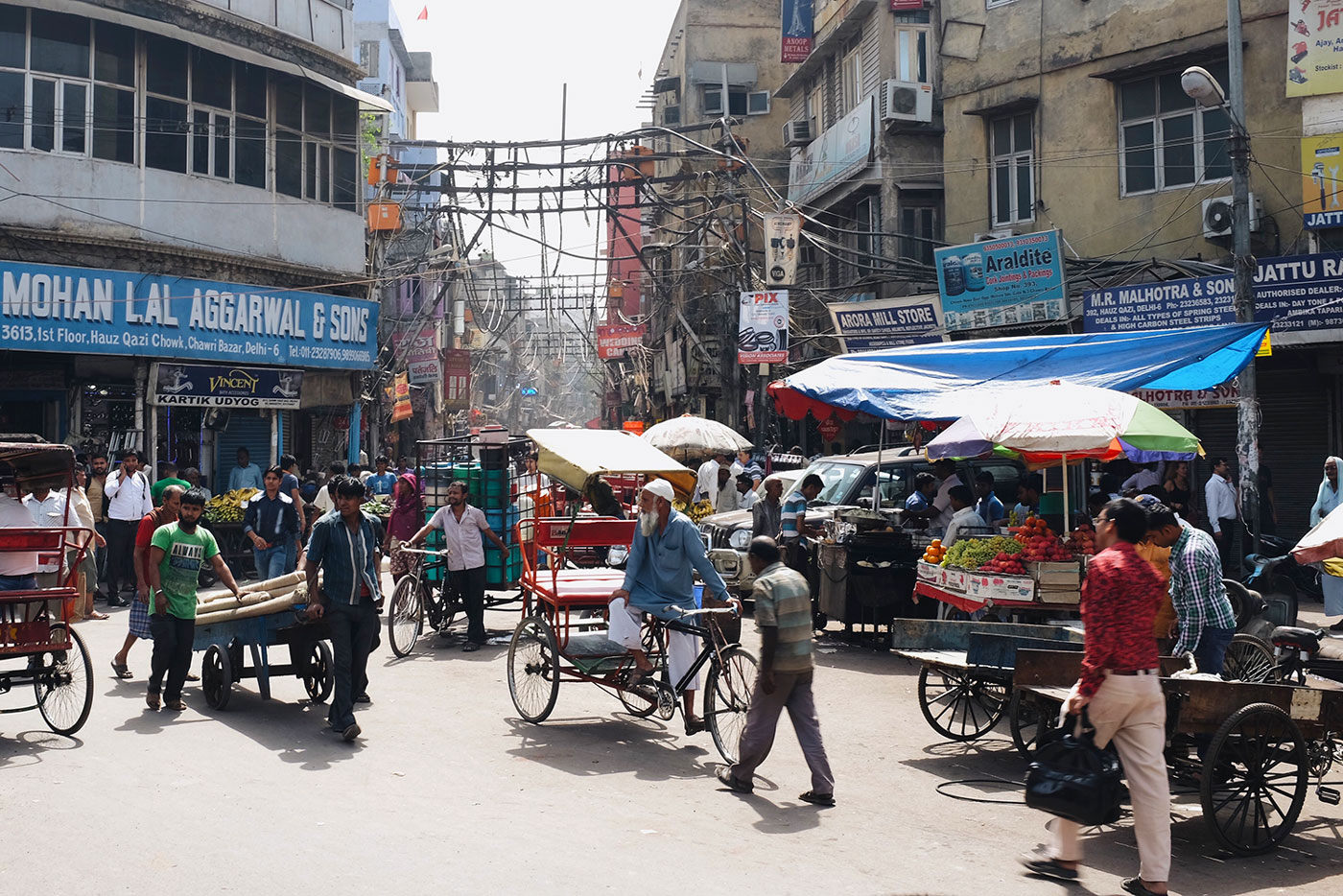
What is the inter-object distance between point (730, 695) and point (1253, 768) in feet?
10.2

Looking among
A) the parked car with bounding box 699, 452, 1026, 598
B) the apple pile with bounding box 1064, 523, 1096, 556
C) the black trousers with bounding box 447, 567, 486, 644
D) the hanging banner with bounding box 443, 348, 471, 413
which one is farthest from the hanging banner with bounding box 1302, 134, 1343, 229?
the hanging banner with bounding box 443, 348, 471, 413

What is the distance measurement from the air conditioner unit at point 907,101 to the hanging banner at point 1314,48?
26.2 ft

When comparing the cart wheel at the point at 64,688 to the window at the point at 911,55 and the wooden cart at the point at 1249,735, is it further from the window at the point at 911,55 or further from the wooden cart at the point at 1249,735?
the window at the point at 911,55

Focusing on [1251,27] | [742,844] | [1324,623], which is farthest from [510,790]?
[1251,27]

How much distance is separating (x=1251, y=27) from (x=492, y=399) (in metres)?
83.6

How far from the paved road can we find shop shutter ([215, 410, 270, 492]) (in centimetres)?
1398

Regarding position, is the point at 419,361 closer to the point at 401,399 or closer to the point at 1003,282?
the point at 401,399

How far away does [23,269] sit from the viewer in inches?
714

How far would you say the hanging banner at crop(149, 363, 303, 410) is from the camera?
20.2 metres

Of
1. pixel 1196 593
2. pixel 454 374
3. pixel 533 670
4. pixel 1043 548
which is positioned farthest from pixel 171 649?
pixel 454 374

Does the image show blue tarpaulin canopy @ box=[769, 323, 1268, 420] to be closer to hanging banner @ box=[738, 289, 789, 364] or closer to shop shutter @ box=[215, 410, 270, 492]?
hanging banner @ box=[738, 289, 789, 364]

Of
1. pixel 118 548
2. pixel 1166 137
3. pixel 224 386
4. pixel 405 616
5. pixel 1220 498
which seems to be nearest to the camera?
pixel 405 616

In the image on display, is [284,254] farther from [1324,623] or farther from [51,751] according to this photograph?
[1324,623]

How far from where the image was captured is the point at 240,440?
23281mm
